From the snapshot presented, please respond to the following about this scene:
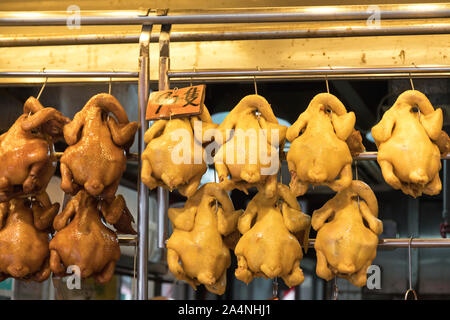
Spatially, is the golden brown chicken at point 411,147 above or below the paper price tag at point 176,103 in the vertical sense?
below

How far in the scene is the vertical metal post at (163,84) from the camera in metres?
2.13

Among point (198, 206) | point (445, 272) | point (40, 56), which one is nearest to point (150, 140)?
point (198, 206)

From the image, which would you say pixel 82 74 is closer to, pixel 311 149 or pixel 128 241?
pixel 128 241

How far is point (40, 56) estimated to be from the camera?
3334mm

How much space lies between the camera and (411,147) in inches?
76.4

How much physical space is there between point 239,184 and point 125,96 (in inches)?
59.0

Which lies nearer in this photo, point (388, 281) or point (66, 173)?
point (66, 173)

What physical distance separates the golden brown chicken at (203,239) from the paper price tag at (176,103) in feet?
0.97

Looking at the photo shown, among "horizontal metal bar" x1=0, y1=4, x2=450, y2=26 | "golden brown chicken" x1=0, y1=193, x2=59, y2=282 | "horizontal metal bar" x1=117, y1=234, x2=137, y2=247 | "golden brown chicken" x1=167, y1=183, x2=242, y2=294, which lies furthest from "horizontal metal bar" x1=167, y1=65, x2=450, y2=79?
"golden brown chicken" x1=0, y1=193, x2=59, y2=282

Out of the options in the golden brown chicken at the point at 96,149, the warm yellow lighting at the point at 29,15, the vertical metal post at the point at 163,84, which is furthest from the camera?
the warm yellow lighting at the point at 29,15

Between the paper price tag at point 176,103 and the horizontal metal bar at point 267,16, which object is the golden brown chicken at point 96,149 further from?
the horizontal metal bar at point 267,16

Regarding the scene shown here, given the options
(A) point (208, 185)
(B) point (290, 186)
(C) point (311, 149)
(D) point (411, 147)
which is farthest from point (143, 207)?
Result: (D) point (411, 147)

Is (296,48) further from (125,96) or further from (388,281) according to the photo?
(388,281)

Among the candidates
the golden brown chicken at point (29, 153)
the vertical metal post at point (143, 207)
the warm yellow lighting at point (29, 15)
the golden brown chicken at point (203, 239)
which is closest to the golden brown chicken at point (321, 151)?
the golden brown chicken at point (203, 239)
